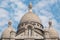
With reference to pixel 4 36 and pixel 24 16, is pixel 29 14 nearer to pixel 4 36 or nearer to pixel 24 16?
pixel 24 16

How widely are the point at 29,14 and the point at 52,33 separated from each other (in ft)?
27.4

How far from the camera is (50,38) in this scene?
42.2 meters

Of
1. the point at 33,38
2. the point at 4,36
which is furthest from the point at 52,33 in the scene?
the point at 4,36

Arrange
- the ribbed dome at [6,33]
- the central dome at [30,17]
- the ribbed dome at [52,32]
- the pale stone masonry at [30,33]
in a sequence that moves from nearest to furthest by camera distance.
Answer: the pale stone masonry at [30,33], the ribbed dome at [6,33], the ribbed dome at [52,32], the central dome at [30,17]

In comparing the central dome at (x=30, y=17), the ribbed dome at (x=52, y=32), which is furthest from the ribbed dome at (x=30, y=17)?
the ribbed dome at (x=52, y=32)

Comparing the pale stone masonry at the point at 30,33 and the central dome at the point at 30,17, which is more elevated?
the central dome at the point at 30,17

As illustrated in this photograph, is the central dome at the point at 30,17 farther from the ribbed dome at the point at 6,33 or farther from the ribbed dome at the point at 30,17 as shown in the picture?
the ribbed dome at the point at 6,33

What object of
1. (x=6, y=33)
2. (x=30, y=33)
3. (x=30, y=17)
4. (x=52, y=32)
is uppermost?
(x=30, y=17)

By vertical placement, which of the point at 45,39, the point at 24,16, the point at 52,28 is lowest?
the point at 45,39

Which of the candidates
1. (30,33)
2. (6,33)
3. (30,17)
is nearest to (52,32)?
(30,33)

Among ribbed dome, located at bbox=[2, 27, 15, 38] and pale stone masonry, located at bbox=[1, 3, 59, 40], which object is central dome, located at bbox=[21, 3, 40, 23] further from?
ribbed dome, located at bbox=[2, 27, 15, 38]

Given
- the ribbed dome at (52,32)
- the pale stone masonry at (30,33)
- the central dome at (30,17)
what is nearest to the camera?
the pale stone masonry at (30,33)

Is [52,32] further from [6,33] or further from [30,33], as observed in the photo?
[6,33]

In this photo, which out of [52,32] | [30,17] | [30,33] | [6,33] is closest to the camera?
[30,33]
